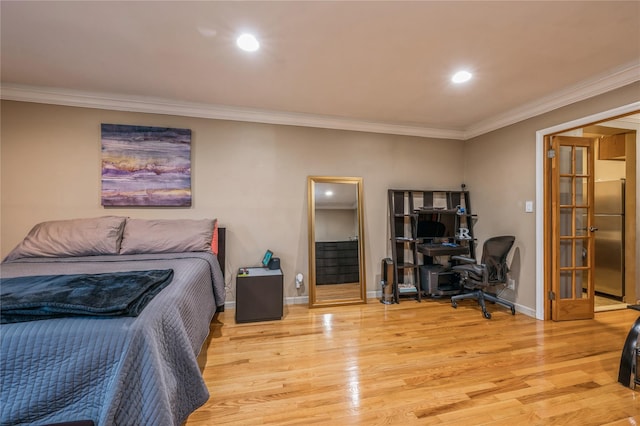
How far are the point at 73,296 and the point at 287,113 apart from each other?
2781 mm

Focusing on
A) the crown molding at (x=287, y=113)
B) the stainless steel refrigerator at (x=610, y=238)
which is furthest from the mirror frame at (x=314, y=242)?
the stainless steel refrigerator at (x=610, y=238)

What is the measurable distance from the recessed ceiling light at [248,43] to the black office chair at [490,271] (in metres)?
3.19

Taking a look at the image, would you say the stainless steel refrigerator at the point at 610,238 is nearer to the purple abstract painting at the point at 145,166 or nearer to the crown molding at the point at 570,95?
the crown molding at the point at 570,95

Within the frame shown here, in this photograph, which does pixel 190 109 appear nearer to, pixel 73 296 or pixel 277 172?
pixel 277 172

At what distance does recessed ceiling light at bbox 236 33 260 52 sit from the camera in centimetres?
195

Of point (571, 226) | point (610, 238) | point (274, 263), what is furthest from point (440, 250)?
point (610, 238)

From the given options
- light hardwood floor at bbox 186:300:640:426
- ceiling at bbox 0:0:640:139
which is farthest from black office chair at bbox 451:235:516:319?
ceiling at bbox 0:0:640:139

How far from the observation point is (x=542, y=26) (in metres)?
1.80

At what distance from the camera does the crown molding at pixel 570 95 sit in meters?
2.30

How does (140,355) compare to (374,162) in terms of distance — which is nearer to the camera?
(140,355)

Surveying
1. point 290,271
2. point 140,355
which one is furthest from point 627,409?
point 290,271

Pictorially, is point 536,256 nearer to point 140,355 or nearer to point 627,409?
point 627,409

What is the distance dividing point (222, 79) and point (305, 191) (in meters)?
1.56

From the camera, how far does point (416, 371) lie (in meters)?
2.02
